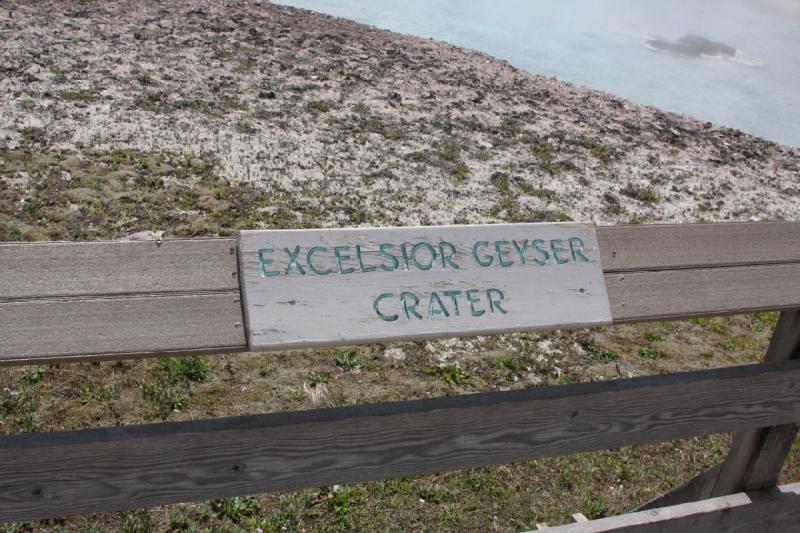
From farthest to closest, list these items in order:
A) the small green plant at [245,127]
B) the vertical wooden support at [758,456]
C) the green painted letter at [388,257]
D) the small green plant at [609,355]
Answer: the small green plant at [245,127]
the small green plant at [609,355]
the vertical wooden support at [758,456]
the green painted letter at [388,257]

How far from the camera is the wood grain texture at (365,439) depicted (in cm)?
201

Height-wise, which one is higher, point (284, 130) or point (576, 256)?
point (576, 256)

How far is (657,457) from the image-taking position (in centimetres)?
437

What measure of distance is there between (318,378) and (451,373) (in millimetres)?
844

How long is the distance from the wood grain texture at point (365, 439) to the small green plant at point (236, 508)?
1417 millimetres

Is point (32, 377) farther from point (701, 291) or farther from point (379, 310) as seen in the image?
point (701, 291)

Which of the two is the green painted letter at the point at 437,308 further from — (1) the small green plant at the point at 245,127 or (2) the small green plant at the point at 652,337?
(1) the small green plant at the point at 245,127

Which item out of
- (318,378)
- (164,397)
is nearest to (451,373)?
(318,378)

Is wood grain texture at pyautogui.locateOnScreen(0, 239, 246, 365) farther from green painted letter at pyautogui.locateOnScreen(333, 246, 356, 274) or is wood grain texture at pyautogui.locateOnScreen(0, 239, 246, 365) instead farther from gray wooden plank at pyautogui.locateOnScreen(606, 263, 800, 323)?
gray wooden plank at pyautogui.locateOnScreen(606, 263, 800, 323)

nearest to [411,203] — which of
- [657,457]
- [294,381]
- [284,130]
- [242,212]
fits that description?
[242,212]

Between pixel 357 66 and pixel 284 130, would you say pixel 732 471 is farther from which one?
pixel 357 66

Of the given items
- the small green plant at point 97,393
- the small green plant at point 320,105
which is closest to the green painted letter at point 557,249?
the small green plant at point 97,393

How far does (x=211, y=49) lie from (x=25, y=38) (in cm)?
219

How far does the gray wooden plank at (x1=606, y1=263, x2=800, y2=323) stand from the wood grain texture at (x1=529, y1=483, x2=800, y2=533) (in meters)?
0.91
